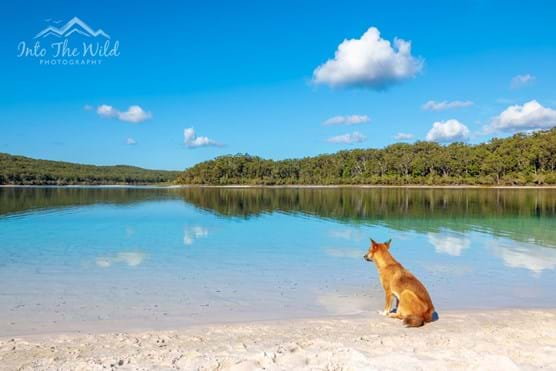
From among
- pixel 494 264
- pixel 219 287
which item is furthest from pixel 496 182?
pixel 219 287

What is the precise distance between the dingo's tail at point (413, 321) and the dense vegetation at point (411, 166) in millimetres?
110803

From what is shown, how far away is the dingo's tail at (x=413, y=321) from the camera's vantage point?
659 cm

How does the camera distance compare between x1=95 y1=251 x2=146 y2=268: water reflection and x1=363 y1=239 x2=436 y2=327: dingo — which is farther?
x1=95 y1=251 x2=146 y2=268: water reflection

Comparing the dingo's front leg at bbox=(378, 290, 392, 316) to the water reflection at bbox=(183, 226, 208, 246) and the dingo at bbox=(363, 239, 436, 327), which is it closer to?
the dingo at bbox=(363, 239, 436, 327)

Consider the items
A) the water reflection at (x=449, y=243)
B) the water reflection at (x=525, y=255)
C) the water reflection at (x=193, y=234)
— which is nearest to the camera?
the water reflection at (x=525, y=255)

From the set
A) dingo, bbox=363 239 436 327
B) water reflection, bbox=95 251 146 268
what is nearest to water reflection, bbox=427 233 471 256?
dingo, bbox=363 239 436 327

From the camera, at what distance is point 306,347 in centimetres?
571

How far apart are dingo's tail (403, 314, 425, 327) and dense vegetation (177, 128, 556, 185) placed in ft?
364

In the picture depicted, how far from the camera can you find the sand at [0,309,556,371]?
16.7ft

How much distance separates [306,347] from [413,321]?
1.94 m

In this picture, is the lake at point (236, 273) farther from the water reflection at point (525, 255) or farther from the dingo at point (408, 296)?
the dingo at point (408, 296)

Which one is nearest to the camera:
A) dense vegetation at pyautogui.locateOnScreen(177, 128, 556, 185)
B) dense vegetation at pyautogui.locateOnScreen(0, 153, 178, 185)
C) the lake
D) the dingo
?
the dingo

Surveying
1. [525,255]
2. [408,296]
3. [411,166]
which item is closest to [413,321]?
[408,296]

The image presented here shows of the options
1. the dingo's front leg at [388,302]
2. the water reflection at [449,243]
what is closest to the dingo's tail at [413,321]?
the dingo's front leg at [388,302]
